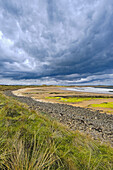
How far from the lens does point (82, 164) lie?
2.00m

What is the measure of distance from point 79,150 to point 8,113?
4.73 m

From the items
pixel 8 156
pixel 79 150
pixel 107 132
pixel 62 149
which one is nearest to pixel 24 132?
pixel 8 156

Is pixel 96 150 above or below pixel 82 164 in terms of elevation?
below

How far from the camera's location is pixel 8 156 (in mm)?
Answer: 1892

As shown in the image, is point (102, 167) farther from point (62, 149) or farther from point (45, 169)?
point (45, 169)

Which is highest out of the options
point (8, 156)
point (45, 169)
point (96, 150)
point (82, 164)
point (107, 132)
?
point (8, 156)

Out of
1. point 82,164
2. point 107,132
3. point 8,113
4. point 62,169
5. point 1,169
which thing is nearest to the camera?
point 1,169

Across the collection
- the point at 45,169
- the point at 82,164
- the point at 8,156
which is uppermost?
the point at 8,156

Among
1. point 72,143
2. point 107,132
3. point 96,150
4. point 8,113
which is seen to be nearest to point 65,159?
point 72,143

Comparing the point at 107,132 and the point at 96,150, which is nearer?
the point at 96,150

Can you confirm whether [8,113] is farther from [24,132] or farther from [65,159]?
[65,159]

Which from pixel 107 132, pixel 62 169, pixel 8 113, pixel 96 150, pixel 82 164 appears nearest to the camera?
pixel 62 169

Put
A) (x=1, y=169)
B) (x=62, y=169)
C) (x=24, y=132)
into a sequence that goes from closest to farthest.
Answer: (x=1, y=169), (x=62, y=169), (x=24, y=132)

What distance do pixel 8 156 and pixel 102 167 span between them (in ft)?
7.02
